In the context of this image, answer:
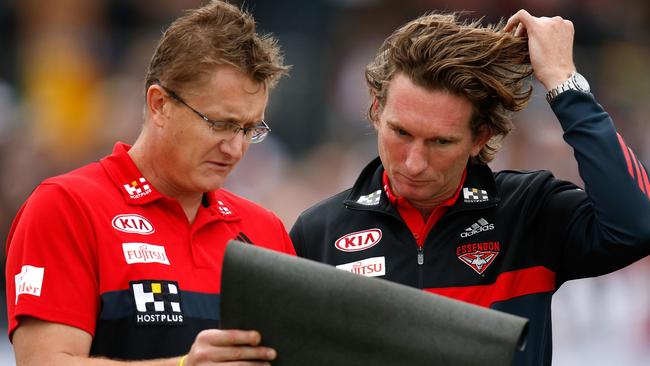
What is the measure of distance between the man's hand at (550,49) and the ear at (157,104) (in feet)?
4.05

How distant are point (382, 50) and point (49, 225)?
1550 millimetres

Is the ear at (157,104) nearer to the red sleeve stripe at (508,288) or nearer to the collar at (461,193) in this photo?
the collar at (461,193)

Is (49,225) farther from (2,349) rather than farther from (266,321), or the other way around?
(2,349)

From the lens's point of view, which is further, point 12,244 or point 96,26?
point 96,26

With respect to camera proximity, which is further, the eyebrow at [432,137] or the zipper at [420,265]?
the zipper at [420,265]

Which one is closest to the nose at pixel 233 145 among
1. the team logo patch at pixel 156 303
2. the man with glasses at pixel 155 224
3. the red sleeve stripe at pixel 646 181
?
the man with glasses at pixel 155 224

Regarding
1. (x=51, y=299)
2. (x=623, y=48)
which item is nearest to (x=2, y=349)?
(x=51, y=299)

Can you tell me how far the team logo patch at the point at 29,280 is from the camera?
325 cm

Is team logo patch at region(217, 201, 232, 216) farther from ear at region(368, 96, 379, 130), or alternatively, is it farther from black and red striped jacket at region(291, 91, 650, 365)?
ear at region(368, 96, 379, 130)

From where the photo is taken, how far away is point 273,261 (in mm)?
2838

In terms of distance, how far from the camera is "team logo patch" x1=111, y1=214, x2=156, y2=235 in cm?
348

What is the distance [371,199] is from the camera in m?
4.21

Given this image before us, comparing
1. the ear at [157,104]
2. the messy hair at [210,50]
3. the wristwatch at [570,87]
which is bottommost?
the ear at [157,104]

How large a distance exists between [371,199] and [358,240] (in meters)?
0.17
